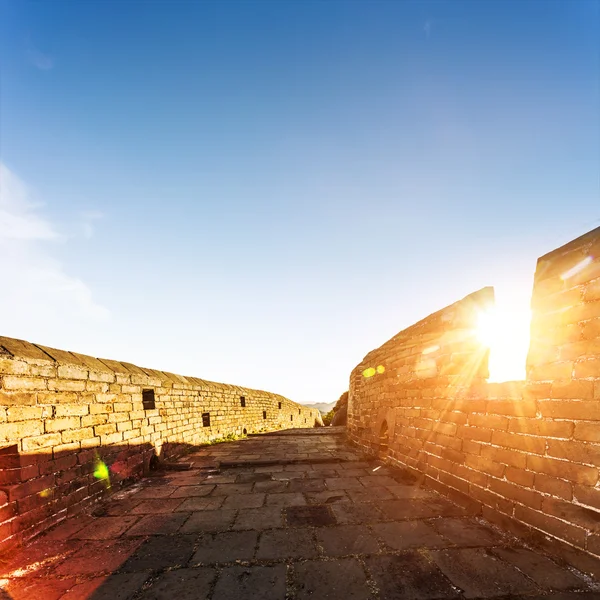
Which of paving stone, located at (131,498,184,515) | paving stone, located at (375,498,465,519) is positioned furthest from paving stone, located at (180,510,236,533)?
paving stone, located at (375,498,465,519)

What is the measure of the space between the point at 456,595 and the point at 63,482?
3695mm

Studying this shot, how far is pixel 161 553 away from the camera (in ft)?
8.09

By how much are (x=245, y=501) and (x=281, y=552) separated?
55.0 inches

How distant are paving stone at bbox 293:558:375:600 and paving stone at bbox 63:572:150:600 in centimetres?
107

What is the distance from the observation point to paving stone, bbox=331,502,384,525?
3051mm

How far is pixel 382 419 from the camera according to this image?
6184 mm

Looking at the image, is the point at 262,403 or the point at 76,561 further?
the point at 262,403

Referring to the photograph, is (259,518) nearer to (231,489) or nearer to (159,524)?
(159,524)

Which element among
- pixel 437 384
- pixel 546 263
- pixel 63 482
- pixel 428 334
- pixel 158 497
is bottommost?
pixel 158 497

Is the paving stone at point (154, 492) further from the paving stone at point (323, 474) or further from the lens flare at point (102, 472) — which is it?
the paving stone at point (323, 474)

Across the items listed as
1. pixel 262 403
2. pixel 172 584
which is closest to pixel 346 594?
pixel 172 584

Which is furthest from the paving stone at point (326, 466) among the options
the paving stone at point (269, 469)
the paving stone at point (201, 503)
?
the paving stone at point (201, 503)

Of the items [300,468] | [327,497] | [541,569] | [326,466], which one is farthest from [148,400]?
[541,569]

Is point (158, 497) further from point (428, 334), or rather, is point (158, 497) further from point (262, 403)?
point (262, 403)
